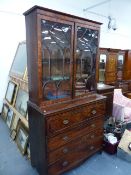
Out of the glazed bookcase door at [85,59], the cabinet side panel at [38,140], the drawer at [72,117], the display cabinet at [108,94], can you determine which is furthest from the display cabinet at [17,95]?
the display cabinet at [108,94]

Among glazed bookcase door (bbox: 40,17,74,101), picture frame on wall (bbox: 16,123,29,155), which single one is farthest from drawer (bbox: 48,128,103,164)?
picture frame on wall (bbox: 16,123,29,155)

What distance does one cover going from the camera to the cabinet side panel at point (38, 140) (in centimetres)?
153

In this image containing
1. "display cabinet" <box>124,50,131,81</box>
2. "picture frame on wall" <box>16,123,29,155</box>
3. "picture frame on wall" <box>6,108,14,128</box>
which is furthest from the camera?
"display cabinet" <box>124,50,131,81</box>

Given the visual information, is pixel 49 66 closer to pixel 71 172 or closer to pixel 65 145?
pixel 65 145

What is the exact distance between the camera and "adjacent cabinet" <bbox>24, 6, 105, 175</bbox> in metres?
1.47

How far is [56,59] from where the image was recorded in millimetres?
1704

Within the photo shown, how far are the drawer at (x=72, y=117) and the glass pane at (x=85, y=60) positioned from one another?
9.4 inches

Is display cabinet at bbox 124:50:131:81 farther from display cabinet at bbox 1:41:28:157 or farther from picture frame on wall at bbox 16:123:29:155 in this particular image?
picture frame on wall at bbox 16:123:29:155

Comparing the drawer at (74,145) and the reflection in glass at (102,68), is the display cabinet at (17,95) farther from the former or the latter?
the reflection in glass at (102,68)

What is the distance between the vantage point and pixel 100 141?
2.12m

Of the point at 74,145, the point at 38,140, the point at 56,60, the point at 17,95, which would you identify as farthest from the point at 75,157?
the point at 17,95

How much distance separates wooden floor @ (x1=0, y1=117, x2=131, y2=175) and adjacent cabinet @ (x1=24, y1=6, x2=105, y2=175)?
14cm

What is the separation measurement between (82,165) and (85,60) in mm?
1399

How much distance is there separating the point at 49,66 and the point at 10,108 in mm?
1675
